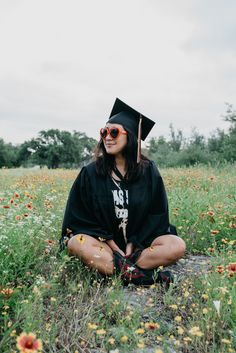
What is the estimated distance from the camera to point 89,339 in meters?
2.41

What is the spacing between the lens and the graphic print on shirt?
3.76 m

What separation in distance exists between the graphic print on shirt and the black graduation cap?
0.62 m

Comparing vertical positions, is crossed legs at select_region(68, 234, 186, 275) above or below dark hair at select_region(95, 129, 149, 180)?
below

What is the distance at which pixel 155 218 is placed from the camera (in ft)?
12.5

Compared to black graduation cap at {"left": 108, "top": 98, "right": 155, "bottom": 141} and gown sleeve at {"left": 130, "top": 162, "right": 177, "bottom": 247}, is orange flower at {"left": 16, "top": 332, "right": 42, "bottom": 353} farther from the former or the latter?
black graduation cap at {"left": 108, "top": 98, "right": 155, "bottom": 141}

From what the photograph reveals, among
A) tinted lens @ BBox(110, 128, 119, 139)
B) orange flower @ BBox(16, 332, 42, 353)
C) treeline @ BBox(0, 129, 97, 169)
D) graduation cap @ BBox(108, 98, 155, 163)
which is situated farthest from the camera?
treeline @ BBox(0, 129, 97, 169)

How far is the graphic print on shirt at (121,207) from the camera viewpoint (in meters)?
3.76

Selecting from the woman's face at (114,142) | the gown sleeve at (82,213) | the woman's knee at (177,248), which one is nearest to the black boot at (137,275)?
the woman's knee at (177,248)

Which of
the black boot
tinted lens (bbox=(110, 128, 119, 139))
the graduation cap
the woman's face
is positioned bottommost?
the black boot

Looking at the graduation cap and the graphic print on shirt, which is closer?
the graphic print on shirt

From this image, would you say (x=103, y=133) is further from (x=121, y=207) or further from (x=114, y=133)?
(x=121, y=207)

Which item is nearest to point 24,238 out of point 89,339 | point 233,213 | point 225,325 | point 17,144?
point 89,339

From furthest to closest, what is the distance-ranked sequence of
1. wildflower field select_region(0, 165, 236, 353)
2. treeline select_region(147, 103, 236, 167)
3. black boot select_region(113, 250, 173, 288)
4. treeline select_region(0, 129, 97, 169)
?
treeline select_region(0, 129, 97, 169)
treeline select_region(147, 103, 236, 167)
black boot select_region(113, 250, 173, 288)
wildflower field select_region(0, 165, 236, 353)

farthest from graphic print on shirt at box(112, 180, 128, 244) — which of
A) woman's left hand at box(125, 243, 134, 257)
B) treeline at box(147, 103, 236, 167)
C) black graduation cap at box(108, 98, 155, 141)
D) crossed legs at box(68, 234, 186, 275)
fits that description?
treeline at box(147, 103, 236, 167)
